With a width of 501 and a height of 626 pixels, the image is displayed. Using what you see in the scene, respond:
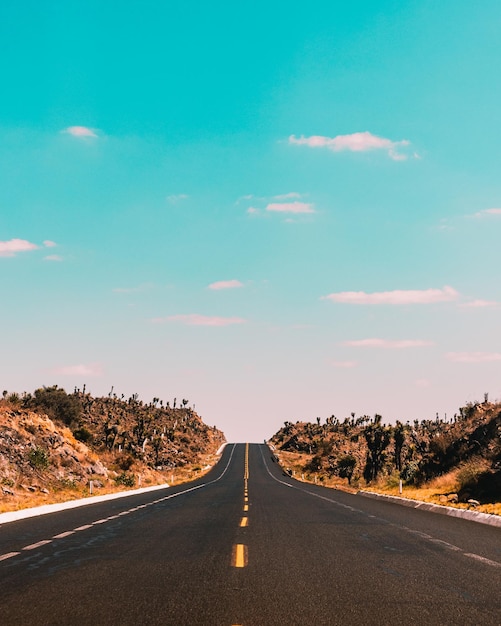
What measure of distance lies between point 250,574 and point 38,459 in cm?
3538

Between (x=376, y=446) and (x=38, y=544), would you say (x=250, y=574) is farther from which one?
(x=376, y=446)

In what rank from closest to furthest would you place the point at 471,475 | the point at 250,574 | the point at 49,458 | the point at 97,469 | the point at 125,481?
the point at 250,574
the point at 471,475
the point at 49,458
the point at 97,469
the point at 125,481

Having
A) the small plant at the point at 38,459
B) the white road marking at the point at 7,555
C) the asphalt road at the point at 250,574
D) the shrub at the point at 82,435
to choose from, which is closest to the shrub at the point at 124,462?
the shrub at the point at 82,435

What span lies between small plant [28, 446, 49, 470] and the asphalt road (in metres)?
25.7

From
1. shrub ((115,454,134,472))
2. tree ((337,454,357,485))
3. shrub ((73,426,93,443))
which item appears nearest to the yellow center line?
shrub ((115,454,134,472))

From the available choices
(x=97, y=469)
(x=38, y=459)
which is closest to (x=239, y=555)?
(x=38, y=459)

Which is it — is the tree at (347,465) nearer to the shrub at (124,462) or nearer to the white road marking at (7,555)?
the shrub at (124,462)

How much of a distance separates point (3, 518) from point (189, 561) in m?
11.1

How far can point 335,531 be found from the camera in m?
14.3

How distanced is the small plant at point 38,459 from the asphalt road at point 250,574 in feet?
84.3

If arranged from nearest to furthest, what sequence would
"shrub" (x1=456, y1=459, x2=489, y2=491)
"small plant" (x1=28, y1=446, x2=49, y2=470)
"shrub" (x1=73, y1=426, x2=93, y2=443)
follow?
1. "shrub" (x1=456, y1=459, x2=489, y2=491)
2. "small plant" (x1=28, y1=446, x2=49, y2=470)
3. "shrub" (x1=73, y1=426, x2=93, y2=443)

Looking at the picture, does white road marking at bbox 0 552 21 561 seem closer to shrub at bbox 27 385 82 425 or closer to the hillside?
Answer: the hillside

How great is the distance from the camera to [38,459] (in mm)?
40344

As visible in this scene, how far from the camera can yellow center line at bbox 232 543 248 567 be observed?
9406 mm
